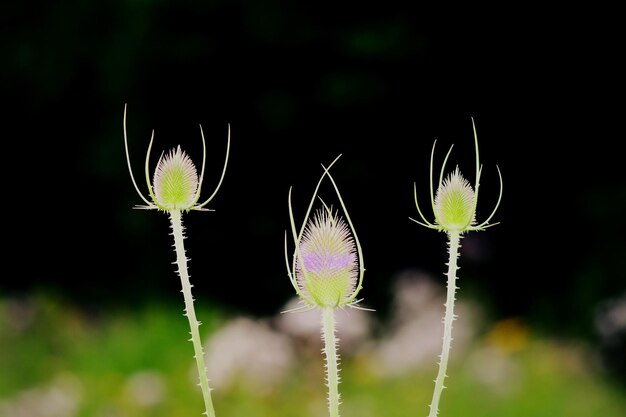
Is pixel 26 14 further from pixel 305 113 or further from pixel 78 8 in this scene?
pixel 305 113

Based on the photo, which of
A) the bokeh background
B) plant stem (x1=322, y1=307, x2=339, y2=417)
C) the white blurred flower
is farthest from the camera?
the bokeh background

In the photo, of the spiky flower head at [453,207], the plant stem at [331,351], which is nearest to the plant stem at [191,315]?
the plant stem at [331,351]

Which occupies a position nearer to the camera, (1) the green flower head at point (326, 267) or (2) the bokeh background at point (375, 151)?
(1) the green flower head at point (326, 267)

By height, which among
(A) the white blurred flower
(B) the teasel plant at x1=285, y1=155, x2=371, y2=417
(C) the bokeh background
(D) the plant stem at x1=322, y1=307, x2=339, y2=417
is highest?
(C) the bokeh background

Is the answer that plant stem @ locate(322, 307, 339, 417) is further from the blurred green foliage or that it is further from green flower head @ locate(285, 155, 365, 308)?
the blurred green foliage

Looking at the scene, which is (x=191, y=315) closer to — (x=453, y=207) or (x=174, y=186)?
(x=174, y=186)

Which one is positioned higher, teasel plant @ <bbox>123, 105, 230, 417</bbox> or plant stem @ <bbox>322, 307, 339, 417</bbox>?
teasel plant @ <bbox>123, 105, 230, 417</bbox>

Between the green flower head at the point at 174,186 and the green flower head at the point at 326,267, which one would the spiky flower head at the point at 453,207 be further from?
the green flower head at the point at 174,186

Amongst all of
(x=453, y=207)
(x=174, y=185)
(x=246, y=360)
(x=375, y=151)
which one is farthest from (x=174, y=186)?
(x=375, y=151)

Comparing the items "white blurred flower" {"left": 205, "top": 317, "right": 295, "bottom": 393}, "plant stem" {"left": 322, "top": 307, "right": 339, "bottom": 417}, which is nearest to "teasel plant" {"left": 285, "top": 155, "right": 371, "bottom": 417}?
"plant stem" {"left": 322, "top": 307, "right": 339, "bottom": 417}
